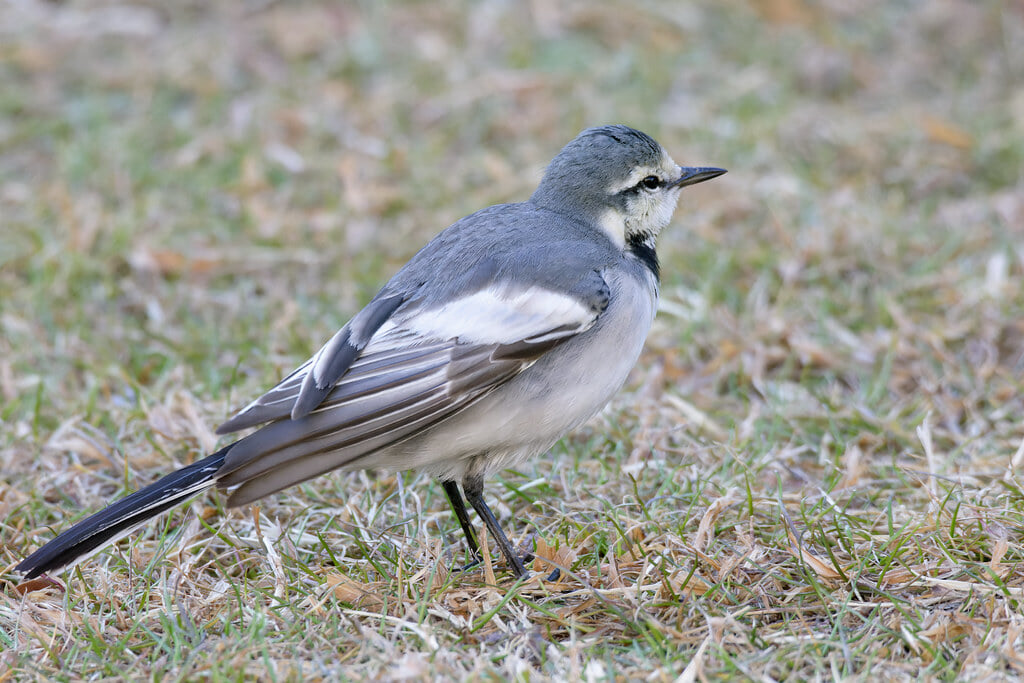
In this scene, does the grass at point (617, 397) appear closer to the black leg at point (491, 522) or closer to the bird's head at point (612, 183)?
the black leg at point (491, 522)

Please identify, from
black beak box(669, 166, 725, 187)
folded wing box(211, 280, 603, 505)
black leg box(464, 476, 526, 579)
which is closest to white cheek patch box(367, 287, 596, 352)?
folded wing box(211, 280, 603, 505)

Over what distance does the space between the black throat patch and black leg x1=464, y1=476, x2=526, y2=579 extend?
3.61ft

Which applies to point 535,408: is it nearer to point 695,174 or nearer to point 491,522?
point 491,522

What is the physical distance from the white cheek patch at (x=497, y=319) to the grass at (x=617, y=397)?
76 cm

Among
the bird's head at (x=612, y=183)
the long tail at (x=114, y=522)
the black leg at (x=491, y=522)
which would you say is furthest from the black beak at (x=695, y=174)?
the long tail at (x=114, y=522)

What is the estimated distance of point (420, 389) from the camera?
3.86 m

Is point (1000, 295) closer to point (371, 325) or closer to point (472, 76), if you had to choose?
point (371, 325)

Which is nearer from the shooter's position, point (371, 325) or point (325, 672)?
point (325, 672)

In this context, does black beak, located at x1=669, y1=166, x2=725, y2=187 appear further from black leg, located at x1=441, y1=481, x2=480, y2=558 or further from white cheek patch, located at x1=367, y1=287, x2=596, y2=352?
black leg, located at x1=441, y1=481, x2=480, y2=558

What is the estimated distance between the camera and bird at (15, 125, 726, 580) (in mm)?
3787

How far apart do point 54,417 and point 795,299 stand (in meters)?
3.84

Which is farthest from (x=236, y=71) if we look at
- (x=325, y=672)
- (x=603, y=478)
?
(x=325, y=672)

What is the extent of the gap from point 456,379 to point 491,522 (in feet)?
2.03

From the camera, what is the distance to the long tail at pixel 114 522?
12.4 ft
